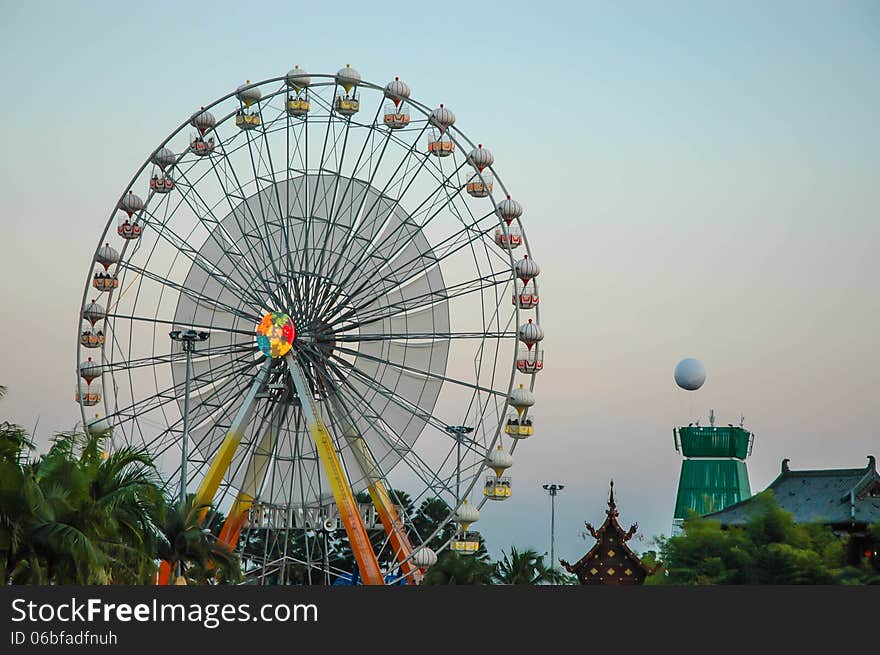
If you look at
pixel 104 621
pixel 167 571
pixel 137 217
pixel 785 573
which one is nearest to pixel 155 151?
pixel 137 217

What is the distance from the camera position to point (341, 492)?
58344 mm

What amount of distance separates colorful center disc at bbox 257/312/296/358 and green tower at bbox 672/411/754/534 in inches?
2730

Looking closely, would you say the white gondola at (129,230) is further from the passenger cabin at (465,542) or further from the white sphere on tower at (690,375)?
the white sphere on tower at (690,375)

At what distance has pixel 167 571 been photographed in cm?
5606

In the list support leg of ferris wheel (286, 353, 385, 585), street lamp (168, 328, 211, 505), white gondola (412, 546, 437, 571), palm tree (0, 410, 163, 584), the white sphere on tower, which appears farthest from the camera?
the white sphere on tower

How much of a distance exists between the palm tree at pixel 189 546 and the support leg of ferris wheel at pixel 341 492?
944 centimetres

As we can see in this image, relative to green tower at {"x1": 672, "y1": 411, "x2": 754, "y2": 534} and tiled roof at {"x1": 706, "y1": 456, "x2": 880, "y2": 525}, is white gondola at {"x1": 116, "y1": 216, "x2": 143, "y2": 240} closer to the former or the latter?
tiled roof at {"x1": 706, "y1": 456, "x2": 880, "y2": 525}

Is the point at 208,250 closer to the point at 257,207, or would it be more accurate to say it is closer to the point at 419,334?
the point at 257,207

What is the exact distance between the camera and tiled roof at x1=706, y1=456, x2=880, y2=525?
7194 centimetres

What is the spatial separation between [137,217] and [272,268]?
5.86 meters

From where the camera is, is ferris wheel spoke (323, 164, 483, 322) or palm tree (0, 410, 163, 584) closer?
palm tree (0, 410, 163, 584)

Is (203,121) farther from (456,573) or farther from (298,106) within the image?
(456,573)

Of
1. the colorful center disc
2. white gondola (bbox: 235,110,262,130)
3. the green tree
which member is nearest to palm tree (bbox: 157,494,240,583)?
the colorful center disc

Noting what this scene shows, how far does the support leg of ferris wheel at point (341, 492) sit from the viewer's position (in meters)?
58.2
